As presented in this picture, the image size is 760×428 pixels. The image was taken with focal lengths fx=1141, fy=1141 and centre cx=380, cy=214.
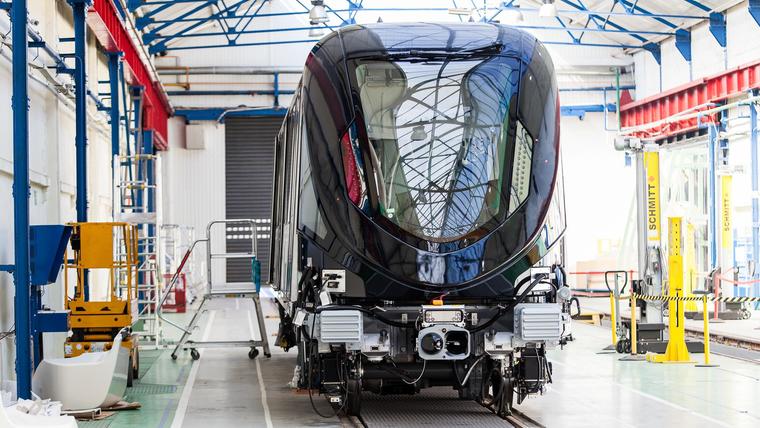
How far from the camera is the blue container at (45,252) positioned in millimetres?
10523

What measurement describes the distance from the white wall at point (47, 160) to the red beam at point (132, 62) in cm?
61

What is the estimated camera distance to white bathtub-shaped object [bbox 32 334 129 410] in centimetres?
1052

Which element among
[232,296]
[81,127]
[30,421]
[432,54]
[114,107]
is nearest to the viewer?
[30,421]

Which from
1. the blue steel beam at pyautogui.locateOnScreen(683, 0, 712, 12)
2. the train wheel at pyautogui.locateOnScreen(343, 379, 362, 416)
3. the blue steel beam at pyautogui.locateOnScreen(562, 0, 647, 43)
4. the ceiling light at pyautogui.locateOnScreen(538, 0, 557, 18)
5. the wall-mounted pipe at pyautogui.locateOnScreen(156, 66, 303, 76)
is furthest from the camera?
the wall-mounted pipe at pyautogui.locateOnScreen(156, 66, 303, 76)

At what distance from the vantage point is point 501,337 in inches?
366

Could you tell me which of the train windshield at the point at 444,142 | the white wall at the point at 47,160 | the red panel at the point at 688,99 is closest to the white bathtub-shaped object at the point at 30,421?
the train windshield at the point at 444,142

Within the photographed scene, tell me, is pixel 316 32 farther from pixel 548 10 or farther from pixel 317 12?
pixel 548 10

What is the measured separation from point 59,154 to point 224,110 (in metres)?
17.7

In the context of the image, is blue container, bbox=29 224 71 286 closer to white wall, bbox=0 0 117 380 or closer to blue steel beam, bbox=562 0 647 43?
white wall, bbox=0 0 117 380

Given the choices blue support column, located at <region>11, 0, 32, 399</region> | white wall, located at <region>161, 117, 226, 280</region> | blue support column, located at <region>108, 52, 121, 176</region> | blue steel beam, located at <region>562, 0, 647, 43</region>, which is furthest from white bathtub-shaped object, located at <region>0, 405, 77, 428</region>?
white wall, located at <region>161, 117, 226, 280</region>

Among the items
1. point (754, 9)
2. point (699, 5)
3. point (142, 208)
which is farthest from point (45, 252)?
point (699, 5)

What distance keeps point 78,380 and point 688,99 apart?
2077 cm

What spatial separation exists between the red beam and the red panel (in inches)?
487

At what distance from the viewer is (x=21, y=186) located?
9805 mm
